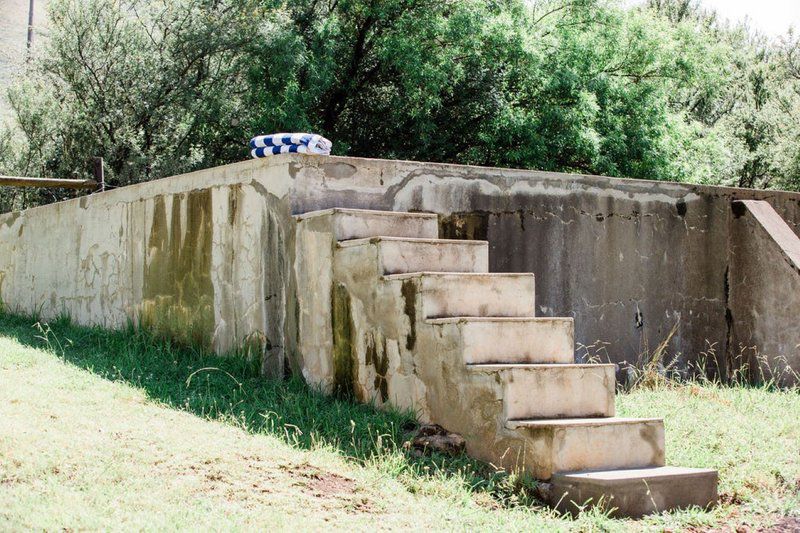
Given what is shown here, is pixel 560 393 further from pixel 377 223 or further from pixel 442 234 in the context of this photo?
pixel 442 234

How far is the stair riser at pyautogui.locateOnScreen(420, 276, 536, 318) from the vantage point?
534 centimetres

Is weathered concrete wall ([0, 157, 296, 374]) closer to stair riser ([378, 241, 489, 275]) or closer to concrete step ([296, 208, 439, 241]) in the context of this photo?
concrete step ([296, 208, 439, 241])

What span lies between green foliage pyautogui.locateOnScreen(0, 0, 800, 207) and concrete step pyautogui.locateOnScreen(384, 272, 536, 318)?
1325 centimetres

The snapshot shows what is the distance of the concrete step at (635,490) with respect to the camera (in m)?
4.50

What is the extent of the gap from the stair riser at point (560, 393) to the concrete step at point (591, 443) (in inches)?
3.2

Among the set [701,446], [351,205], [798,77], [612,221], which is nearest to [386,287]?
[351,205]

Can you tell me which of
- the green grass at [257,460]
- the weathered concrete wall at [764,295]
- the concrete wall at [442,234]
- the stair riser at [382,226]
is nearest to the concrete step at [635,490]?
the green grass at [257,460]

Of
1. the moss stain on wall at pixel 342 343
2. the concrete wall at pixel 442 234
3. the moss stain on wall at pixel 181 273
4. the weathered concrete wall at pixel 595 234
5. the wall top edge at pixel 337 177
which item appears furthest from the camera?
the moss stain on wall at pixel 181 273

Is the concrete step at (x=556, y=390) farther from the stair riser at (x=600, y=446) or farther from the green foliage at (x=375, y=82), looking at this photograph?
the green foliage at (x=375, y=82)

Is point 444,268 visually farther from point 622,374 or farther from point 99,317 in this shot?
point 99,317

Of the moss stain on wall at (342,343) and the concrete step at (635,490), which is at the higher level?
the moss stain on wall at (342,343)

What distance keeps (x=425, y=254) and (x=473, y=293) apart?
1.50 feet

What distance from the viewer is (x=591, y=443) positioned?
478 centimetres

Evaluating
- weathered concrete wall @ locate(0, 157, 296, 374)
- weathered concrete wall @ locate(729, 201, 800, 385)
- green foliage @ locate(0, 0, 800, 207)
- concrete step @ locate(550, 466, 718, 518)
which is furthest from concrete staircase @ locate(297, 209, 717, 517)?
green foliage @ locate(0, 0, 800, 207)
